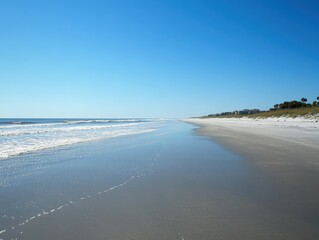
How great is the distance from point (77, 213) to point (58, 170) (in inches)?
154

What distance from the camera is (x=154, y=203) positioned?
15.6 ft

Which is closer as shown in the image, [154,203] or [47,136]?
[154,203]

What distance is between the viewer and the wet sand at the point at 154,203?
3.55m

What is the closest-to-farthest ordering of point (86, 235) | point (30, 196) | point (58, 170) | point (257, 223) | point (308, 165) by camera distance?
point (86, 235), point (257, 223), point (30, 196), point (58, 170), point (308, 165)

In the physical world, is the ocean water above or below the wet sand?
above

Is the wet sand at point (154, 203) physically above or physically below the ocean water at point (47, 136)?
below

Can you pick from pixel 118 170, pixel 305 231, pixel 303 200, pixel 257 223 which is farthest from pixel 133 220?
pixel 118 170

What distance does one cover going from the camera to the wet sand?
11.7 feet

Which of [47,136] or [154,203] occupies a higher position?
[47,136]

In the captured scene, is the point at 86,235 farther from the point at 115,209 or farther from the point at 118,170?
the point at 118,170

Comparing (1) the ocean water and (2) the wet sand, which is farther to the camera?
(1) the ocean water

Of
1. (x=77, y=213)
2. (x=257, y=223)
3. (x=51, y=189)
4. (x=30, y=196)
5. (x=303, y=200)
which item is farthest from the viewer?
(x=51, y=189)

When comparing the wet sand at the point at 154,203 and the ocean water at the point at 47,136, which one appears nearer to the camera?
the wet sand at the point at 154,203

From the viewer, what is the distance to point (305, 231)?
139 inches
